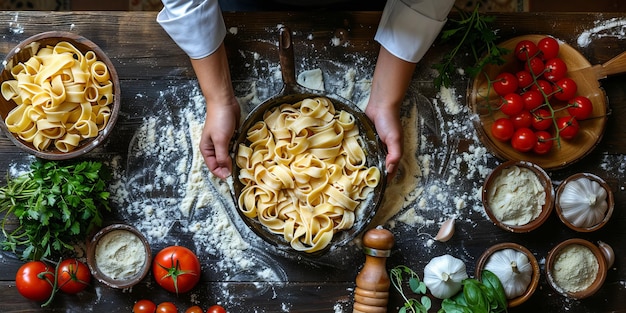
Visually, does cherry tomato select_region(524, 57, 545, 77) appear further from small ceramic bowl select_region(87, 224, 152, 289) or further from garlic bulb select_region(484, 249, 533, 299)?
small ceramic bowl select_region(87, 224, 152, 289)

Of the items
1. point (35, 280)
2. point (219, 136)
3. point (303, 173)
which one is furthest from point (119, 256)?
point (303, 173)

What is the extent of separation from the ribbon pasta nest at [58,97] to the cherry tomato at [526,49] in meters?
1.27

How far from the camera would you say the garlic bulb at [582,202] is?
6.53 ft

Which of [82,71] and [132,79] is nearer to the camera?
[82,71]

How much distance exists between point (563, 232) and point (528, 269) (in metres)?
0.20

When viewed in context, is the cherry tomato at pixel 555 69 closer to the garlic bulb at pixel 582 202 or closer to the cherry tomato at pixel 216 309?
the garlic bulb at pixel 582 202

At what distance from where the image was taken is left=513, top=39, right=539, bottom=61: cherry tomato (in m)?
2.01

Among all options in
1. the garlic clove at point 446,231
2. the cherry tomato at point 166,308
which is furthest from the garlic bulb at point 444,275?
the cherry tomato at point 166,308

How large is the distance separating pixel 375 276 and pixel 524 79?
781mm

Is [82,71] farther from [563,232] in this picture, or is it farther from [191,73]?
[563,232]

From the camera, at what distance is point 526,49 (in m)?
2.00

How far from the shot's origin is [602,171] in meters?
2.10

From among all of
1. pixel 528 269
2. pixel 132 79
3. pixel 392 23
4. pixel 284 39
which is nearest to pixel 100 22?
pixel 132 79

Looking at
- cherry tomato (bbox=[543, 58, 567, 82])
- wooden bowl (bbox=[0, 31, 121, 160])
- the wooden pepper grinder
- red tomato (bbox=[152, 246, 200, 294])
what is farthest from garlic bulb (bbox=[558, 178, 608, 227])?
wooden bowl (bbox=[0, 31, 121, 160])
